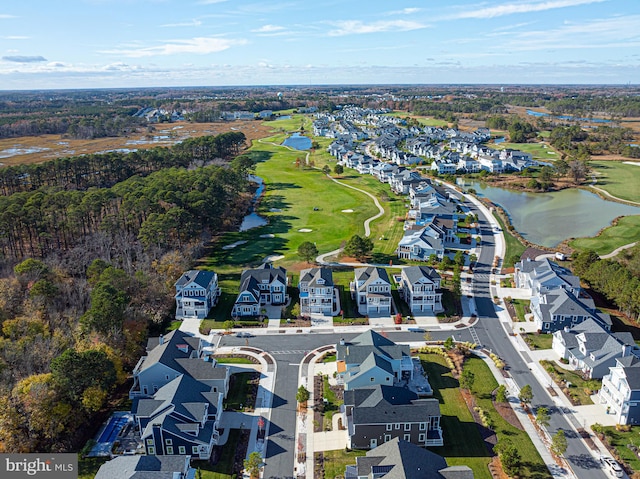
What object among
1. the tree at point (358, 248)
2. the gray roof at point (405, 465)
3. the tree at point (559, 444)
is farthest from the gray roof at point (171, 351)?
the tree at point (358, 248)

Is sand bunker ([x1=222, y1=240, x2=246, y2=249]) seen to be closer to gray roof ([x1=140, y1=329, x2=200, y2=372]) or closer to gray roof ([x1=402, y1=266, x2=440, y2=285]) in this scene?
gray roof ([x1=402, y1=266, x2=440, y2=285])

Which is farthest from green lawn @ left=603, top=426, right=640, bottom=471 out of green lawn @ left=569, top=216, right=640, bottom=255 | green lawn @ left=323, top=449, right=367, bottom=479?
green lawn @ left=569, top=216, right=640, bottom=255

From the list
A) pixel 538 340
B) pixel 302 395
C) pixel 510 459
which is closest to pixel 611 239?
pixel 538 340

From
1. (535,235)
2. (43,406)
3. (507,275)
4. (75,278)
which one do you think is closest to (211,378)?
(43,406)

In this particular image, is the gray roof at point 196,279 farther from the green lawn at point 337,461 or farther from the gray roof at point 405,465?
the gray roof at point 405,465

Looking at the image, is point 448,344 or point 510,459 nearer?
point 510,459

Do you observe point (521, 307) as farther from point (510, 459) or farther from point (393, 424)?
point (393, 424)
